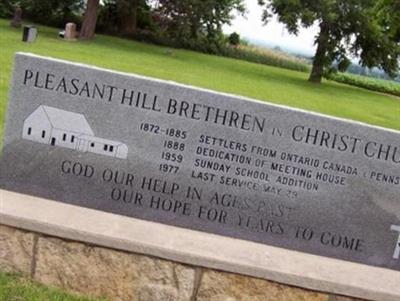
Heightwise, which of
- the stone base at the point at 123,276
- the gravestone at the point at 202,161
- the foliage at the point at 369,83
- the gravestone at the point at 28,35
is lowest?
the foliage at the point at 369,83

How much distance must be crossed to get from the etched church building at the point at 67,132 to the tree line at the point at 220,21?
23326 mm

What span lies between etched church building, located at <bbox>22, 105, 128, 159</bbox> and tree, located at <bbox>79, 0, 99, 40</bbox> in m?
26.0

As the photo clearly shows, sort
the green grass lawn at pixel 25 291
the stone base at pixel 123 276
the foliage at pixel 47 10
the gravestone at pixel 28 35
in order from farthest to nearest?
1. the foliage at pixel 47 10
2. the gravestone at pixel 28 35
3. the stone base at pixel 123 276
4. the green grass lawn at pixel 25 291

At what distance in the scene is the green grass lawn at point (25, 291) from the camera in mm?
3490

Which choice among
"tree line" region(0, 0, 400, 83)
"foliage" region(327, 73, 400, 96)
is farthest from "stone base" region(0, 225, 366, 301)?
"foliage" region(327, 73, 400, 96)

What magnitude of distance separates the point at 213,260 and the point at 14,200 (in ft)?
4.11

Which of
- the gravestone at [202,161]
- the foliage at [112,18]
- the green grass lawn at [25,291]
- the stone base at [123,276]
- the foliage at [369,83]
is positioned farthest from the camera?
the foliage at [369,83]

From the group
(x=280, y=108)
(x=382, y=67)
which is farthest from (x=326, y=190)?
(x=382, y=67)

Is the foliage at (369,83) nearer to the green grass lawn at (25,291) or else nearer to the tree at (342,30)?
the tree at (342,30)

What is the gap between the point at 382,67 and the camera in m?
35.5

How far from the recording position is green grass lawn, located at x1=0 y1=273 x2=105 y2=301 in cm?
349

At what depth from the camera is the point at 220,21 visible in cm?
3769

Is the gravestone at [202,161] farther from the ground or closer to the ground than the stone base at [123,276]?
farther from the ground

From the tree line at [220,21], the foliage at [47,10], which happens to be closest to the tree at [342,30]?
the tree line at [220,21]
